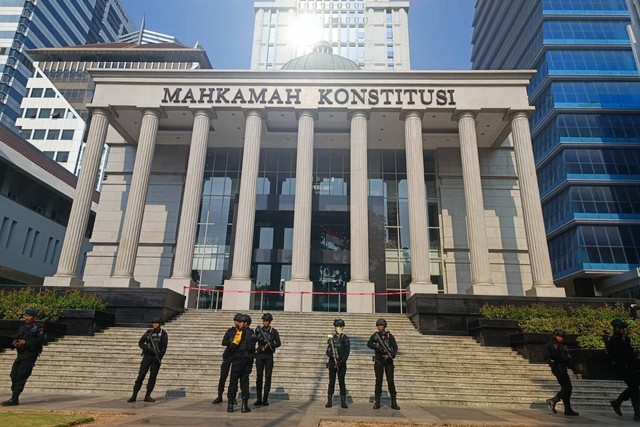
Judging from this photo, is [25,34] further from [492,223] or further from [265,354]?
[265,354]

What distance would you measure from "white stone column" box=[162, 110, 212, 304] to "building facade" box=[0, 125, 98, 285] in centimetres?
1258

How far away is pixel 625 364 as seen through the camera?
354 inches

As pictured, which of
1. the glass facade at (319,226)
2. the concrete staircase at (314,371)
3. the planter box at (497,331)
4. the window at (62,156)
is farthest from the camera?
the window at (62,156)

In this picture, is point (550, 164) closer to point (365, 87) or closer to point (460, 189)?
point (460, 189)

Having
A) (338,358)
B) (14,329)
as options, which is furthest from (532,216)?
(14,329)

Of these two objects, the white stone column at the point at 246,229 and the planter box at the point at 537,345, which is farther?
the white stone column at the point at 246,229

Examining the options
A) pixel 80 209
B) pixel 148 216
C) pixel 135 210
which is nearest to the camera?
pixel 80 209

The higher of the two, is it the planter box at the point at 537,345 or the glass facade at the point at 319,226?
the glass facade at the point at 319,226

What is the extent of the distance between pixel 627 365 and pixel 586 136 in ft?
146

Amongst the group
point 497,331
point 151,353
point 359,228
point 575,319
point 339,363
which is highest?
point 359,228

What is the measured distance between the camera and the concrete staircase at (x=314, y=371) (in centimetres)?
1116

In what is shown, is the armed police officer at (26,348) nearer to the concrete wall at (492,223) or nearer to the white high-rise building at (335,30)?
the concrete wall at (492,223)

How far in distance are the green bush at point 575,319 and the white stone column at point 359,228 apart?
657 cm

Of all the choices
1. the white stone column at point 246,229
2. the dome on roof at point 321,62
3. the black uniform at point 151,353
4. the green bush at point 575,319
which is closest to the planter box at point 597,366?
the green bush at point 575,319
